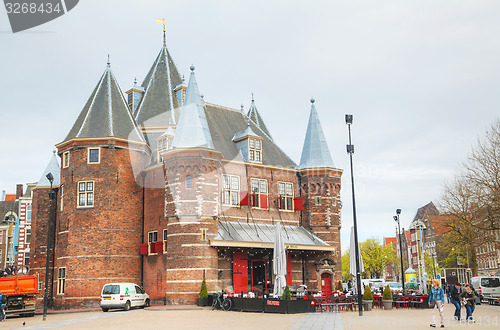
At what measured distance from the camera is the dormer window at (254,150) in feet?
115

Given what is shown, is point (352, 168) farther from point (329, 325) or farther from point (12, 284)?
point (12, 284)

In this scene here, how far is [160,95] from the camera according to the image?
38031 millimetres

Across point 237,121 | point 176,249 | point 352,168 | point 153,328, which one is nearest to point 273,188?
point 237,121

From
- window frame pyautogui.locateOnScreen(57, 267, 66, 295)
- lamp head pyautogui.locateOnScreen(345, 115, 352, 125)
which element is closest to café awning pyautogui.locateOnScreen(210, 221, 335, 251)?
window frame pyautogui.locateOnScreen(57, 267, 66, 295)

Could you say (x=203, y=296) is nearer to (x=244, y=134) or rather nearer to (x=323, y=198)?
(x=244, y=134)

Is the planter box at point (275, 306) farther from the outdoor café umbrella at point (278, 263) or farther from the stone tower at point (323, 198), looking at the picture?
the stone tower at point (323, 198)

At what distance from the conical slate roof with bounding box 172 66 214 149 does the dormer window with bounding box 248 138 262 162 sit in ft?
15.1

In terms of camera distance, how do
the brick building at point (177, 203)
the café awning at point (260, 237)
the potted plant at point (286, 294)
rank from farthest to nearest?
the café awning at point (260, 237)
the brick building at point (177, 203)
the potted plant at point (286, 294)

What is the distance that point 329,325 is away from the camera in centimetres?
1703

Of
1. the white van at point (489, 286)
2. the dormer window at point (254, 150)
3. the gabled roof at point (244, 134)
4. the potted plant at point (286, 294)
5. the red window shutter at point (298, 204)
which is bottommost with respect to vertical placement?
the white van at point (489, 286)

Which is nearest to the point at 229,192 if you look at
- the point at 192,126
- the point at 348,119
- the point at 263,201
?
the point at 263,201

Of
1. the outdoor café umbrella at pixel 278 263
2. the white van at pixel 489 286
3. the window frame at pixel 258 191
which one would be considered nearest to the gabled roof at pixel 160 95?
the window frame at pixel 258 191

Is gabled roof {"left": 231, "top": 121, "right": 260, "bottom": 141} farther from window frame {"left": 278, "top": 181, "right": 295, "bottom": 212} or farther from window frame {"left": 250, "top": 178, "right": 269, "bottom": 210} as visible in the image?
window frame {"left": 278, "top": 181, "right": 295, "bottom": 212}

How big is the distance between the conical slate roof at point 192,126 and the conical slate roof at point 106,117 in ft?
14.2
